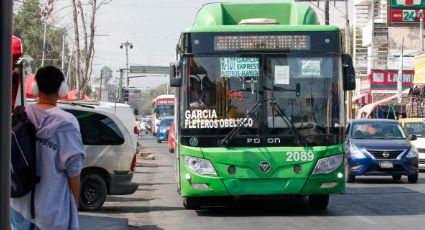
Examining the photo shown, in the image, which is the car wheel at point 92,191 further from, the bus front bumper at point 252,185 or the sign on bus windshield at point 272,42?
the sign on bus windshield at point 272,42

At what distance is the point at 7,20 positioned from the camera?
4.04m

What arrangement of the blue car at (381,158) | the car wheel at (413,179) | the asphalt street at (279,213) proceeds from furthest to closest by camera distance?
the car wheel at (413,179), the blue car at (381,158), the asphalt street at (279,213)

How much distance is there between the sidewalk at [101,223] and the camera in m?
12.7

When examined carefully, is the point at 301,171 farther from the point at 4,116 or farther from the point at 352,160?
the point at 4,116

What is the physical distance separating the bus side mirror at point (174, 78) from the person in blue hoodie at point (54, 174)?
24.8ft

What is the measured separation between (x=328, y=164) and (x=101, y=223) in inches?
144

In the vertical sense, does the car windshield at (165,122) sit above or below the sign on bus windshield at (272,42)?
below

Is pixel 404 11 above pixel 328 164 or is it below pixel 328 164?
above

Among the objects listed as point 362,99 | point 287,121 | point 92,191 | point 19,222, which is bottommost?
point 92,191

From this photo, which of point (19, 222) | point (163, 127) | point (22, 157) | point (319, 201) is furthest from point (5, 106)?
point (163, 127)

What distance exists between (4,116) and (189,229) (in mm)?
8966

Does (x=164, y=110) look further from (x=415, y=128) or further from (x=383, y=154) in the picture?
A: (x=383, y=154)

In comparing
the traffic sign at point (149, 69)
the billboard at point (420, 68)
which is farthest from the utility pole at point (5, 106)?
the traffic sign at point (149, 69)

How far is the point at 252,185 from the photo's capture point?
13930 millimetres
